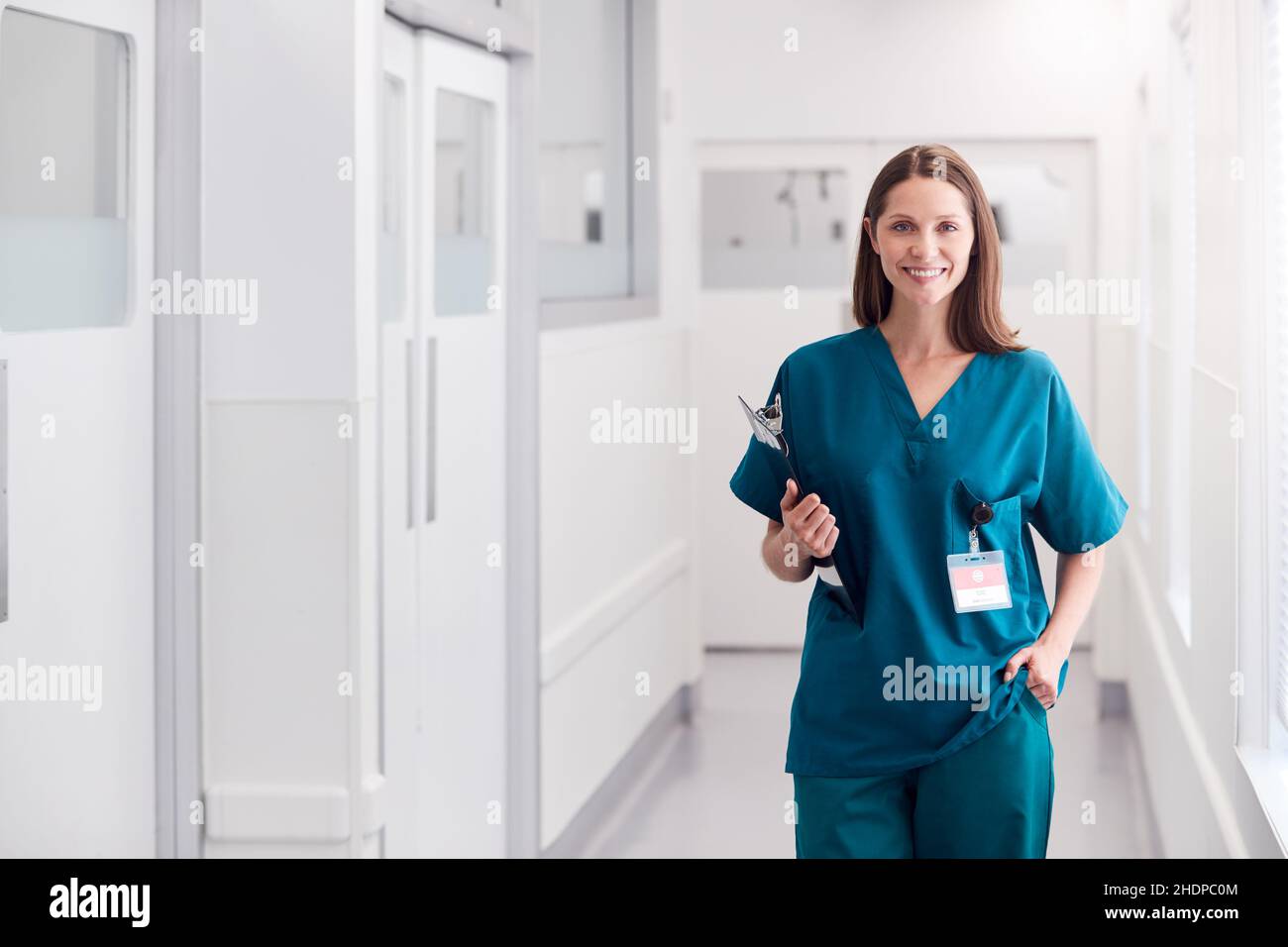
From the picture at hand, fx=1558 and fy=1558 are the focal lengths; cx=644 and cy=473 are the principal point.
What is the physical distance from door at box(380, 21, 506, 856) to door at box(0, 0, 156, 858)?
1.62ft

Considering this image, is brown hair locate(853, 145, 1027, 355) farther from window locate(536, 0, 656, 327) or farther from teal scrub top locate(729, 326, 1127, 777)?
window locate(536, 0, 656, 327)

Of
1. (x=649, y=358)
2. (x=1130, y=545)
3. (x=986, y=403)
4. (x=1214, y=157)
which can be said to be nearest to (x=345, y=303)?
(x=986, y=403)

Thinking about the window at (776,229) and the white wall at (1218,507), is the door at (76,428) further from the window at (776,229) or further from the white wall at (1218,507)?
the window at (776,229)

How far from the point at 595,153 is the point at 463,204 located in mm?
1528

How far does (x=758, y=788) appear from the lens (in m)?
4.77

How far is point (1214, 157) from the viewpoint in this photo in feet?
8.88

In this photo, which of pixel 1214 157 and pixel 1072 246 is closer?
pixel 1214 157

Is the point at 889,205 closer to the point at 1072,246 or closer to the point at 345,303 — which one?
the point at 345,303

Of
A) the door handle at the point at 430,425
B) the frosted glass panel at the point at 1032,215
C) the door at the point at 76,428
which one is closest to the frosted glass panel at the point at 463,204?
the door handle at the point at 430,425

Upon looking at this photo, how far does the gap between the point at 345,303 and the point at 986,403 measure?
1162mm

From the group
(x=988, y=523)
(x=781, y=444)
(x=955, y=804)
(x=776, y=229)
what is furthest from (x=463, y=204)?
(x=776, y=229)

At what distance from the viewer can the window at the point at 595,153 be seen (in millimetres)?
4340

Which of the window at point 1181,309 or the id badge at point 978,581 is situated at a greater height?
the window at point 1181,309
